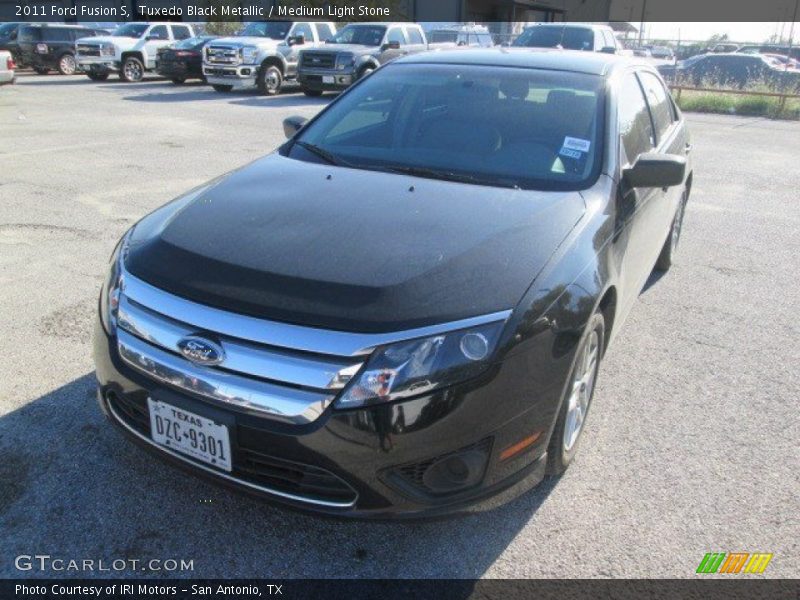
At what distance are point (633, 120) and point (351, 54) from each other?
1457cm

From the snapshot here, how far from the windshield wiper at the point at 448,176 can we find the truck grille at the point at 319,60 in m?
15.0

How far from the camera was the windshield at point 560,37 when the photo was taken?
680 inches

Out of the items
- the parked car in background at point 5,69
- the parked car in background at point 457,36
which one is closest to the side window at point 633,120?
the parked car in background at point 5,69

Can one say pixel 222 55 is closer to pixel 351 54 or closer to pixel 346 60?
pixel 346 60

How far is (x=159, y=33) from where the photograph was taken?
22.7 m

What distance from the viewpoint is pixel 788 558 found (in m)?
2.54

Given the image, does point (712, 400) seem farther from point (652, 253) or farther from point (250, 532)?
point (250, 532)

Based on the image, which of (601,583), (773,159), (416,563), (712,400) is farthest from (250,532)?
(773,159)

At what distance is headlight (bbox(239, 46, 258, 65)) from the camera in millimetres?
17953

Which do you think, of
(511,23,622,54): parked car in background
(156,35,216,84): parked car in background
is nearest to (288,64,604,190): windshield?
(511,23,622,54): parked car in background

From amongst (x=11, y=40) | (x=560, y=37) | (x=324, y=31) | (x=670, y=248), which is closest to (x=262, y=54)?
(x=324, y=31)

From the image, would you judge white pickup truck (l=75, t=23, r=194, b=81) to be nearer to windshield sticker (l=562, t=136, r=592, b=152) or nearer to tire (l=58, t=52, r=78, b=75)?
tire (l=58, t=52, r=78, b=75)

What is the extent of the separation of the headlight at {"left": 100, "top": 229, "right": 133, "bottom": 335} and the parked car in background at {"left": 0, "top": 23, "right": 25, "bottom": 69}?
25003mm

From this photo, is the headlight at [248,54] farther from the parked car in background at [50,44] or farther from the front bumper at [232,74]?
the parked car in background at [50,44]
